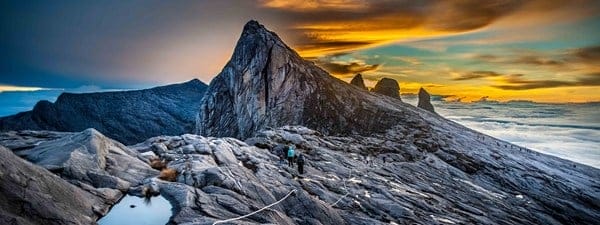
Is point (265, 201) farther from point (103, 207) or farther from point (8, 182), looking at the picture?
point (8, 182)

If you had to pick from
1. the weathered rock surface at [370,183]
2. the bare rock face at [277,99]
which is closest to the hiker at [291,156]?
the weathered rock surface at [370,183]

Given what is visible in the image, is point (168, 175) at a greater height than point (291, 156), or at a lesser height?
greater

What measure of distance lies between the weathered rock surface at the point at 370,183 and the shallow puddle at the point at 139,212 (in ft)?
2.48

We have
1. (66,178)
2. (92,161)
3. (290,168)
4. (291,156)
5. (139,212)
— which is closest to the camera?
(139,212)

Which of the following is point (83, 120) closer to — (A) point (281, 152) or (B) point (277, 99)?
(B) point (277, 99)

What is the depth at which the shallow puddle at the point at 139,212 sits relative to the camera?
59.0 feet

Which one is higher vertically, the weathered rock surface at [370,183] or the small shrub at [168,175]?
the small shrub at [168,175]

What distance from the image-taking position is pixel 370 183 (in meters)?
39.9

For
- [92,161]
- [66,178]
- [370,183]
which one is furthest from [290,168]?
[66,178]

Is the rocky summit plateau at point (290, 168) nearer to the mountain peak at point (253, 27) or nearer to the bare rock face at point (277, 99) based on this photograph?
the bare rock face at point (277, 99)

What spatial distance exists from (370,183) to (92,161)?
2853cm

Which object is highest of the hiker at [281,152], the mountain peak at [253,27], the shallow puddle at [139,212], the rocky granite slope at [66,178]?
the mountain peak at [253,27]

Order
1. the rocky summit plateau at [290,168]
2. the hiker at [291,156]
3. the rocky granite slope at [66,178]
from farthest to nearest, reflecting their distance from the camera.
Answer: the hiker at [291,156], the rocky summit plateau at [290,168], the rocky granite slope at [66,178]

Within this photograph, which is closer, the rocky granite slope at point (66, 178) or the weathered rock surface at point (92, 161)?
the rocky granite slope at point (66, 178)
